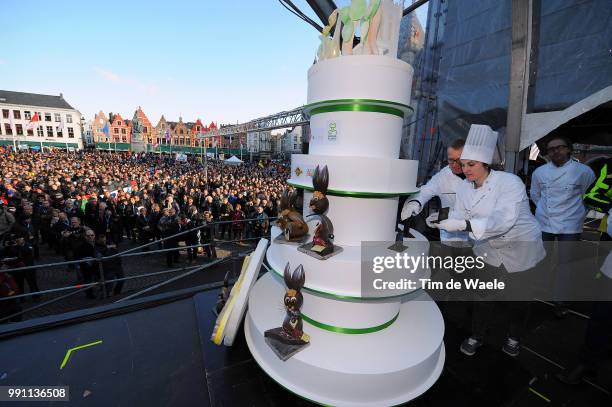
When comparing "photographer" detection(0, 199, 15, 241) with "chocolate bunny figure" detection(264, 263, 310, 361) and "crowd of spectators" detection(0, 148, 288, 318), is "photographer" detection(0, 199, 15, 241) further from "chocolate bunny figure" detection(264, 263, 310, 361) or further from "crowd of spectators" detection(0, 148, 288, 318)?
"chocolate bunny figure" detection(264, 263, 310, 361)

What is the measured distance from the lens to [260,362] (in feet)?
9.00

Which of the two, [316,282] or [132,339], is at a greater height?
[316,282]

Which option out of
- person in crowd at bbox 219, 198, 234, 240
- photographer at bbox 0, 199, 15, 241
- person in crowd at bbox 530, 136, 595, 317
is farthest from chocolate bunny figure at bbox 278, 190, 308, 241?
photographer at bbox 0, 199, 15, 241

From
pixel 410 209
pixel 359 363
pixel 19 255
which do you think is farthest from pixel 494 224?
pixel 19 255

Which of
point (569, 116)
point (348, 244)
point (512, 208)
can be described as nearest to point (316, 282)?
point (348, 244)

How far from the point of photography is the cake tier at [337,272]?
7.68 ft

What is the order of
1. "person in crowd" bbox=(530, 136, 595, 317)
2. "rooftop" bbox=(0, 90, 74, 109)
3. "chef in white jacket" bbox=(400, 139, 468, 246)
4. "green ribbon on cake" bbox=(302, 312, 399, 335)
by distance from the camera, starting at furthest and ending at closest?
1. "rooftop" bbox=(0, 90, 74, 109)
2. "person in crowd" bbox=(530, 136, 595, 317)
3. "chef in white jacket" bbox=(400, 139, 468, 246)
4. "green ribbon on cake" bbox=(302, 312, 399, 335)

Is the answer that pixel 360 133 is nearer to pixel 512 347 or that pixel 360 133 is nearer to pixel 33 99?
pixel 512 347

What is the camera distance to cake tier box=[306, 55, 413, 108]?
95.9 inches

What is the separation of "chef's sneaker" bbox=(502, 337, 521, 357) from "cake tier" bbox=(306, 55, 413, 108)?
9.17 ft

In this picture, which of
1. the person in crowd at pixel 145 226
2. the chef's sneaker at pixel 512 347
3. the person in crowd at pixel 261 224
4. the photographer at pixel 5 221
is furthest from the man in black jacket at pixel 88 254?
the chef's sneaker at pixel 512 347

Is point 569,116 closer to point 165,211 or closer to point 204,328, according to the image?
point 204,328

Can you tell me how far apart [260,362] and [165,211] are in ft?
25.3

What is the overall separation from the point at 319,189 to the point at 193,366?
230 centimetres
